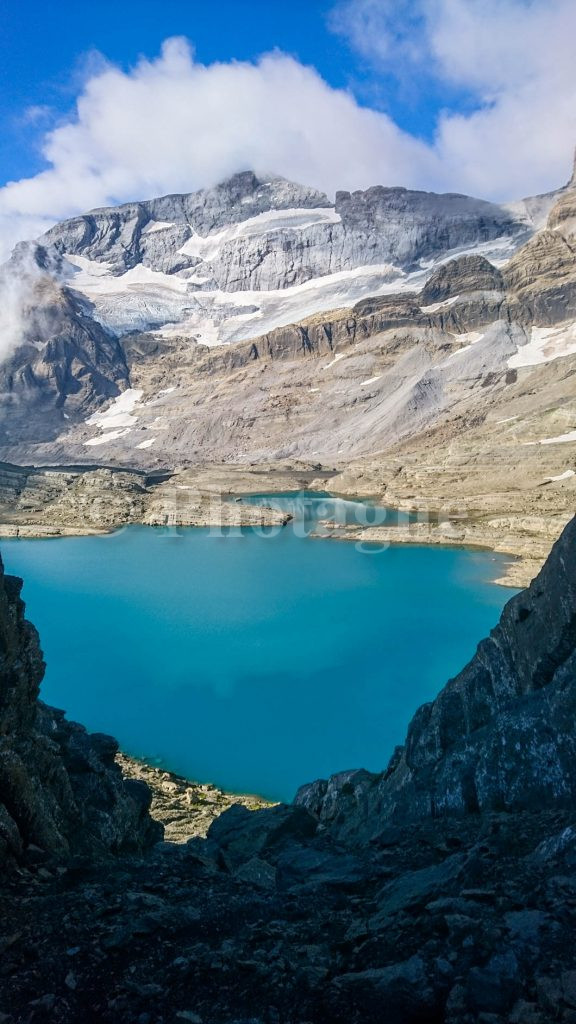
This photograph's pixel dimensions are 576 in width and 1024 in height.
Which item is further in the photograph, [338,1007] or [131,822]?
[131,822]

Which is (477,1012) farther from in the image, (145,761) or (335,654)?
(335,654)

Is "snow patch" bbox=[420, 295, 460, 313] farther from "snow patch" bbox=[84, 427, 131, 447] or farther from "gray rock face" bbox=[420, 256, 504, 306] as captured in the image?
"snow patch" bbox=[84, 427, 131, 447]

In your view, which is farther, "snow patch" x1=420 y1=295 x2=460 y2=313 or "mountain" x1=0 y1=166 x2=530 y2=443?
"mountain" x1=0 y1=166 x2=530 y2=443

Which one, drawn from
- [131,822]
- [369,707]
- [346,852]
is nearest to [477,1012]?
[346,852]

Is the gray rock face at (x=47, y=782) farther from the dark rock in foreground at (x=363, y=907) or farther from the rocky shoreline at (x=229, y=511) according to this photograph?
the rocky shoreline at (x=229, y=511)

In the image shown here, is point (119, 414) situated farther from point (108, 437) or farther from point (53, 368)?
point (53, 368)

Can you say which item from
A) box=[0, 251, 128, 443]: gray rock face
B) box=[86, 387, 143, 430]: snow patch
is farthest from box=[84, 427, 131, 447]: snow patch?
box=[0, 251, 128, 443]: gray rock face

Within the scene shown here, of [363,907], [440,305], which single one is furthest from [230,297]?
[363,907]
